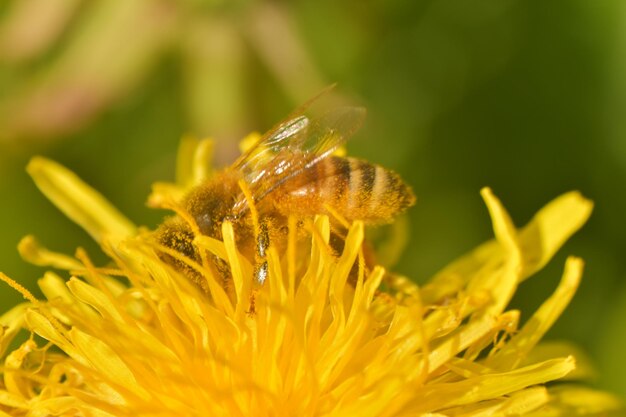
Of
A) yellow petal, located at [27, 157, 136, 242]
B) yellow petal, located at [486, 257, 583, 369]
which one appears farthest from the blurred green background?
yellow petal, located at [486, 257, 583, 369]

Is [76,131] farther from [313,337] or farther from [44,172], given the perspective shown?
[313,337]

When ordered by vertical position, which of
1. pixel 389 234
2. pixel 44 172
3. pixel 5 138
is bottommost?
pixel 389 234

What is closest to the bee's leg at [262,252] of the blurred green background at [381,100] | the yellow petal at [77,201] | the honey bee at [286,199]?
the honey bee at [286,199]

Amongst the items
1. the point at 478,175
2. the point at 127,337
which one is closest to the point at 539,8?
the point at 478,175

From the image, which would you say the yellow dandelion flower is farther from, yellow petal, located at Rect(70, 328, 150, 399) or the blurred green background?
the blurred green background

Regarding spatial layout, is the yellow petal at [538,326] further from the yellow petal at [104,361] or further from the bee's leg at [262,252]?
the yellow petal at [104,361]

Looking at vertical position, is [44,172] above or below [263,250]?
above

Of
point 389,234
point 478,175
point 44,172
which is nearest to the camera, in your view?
point 44,172

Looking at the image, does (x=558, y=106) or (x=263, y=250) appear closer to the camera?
(x=263, y=250)

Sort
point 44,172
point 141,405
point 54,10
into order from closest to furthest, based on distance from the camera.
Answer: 1. point 141,405
2. point 44,172
3. point 54,10
